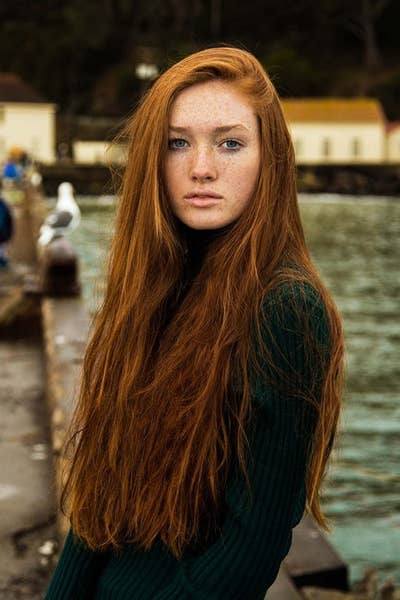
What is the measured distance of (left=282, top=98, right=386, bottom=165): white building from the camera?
8188cm

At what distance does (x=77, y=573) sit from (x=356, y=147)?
3281 inches

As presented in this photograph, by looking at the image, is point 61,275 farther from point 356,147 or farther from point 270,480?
point 356,147

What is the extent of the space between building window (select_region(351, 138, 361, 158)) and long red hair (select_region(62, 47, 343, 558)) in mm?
82682

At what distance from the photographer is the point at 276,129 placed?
Result: 1768 millimetres

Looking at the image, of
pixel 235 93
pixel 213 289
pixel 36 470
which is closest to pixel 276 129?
pixel 235 93

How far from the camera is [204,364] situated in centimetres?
167

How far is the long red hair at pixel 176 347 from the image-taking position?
1.66m

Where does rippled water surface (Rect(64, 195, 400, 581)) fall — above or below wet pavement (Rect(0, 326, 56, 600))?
below

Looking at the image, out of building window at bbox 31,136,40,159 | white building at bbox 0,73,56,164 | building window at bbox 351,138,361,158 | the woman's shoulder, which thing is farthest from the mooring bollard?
building window at bbox 351,138,361,158

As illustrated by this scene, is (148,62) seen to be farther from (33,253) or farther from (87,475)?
(87,475)

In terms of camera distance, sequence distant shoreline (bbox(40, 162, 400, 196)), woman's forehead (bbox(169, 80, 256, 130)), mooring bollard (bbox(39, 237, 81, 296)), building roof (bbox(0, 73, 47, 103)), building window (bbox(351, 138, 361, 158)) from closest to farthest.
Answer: woman's forehead (bbox(169, 80, 256, 130)) → mooring bollard (bbox(39, 237, 81, 296)) → distant shoreline (bbox(40, 162, 400, 196)) → building roof (bbox(0, 73, 47, 103)) → building window (bbox(351, 138, 361, 158))

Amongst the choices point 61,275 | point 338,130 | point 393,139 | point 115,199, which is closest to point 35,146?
point 338,130

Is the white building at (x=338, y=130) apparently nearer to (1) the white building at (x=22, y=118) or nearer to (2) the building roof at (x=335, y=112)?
(2) the building roof at (x=335, y=112)

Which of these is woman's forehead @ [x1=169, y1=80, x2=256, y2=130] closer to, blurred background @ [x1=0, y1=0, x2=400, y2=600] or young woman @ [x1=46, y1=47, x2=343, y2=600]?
young woman @ [x1=46, y1=47, x2=343, y2=600]
